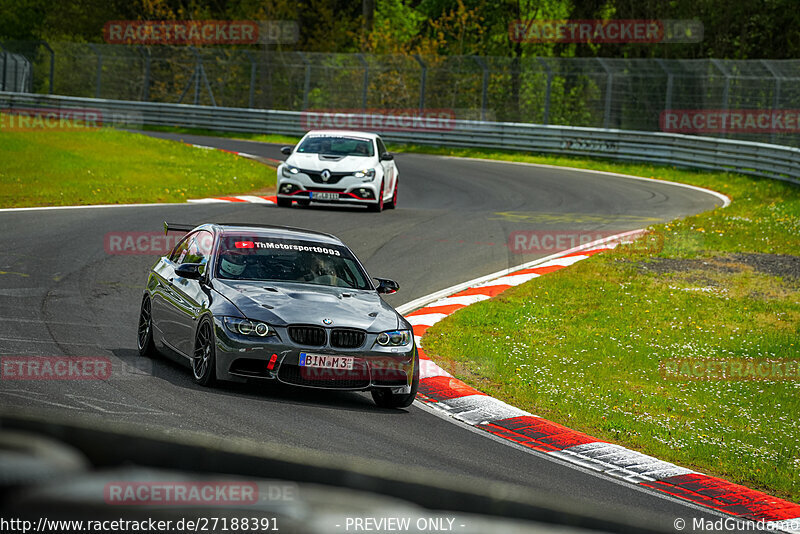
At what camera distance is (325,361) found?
8.54m

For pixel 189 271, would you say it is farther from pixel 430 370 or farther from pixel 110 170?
pixel 110 170

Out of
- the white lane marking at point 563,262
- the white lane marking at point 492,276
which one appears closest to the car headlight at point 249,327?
the white lane marking at point 492,276

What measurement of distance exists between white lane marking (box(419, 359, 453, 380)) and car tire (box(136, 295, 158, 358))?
255 centimetres

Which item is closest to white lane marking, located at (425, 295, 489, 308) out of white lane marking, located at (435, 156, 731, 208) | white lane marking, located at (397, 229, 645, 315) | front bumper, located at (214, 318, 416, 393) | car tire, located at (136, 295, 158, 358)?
white lane marking, located at (397, 229, 645, 315)

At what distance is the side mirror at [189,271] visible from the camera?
372 inches

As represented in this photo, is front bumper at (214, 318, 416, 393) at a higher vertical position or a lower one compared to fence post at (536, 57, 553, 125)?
lower

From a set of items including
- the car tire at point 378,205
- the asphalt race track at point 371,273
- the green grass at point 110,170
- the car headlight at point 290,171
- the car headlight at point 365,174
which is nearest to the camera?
the asphalt race track at point 371,273

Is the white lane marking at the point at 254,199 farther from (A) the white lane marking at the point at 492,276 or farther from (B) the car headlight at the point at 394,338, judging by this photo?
(B) the car headlight at the point at 394,338

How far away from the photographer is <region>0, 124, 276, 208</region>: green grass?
22.9 meters

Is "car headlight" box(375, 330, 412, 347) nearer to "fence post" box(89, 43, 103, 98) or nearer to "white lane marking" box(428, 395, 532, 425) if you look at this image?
"white lane marking" box(428, 395, 532, 425)

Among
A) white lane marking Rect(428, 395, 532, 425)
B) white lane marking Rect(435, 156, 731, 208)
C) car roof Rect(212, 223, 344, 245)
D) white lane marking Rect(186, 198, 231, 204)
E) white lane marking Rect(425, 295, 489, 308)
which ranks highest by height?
car roof Rect(212, 223, 344, 245)

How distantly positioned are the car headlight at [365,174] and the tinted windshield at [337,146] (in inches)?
24.6

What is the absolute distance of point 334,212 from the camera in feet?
71.0

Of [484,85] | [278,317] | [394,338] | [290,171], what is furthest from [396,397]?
[484,85]
